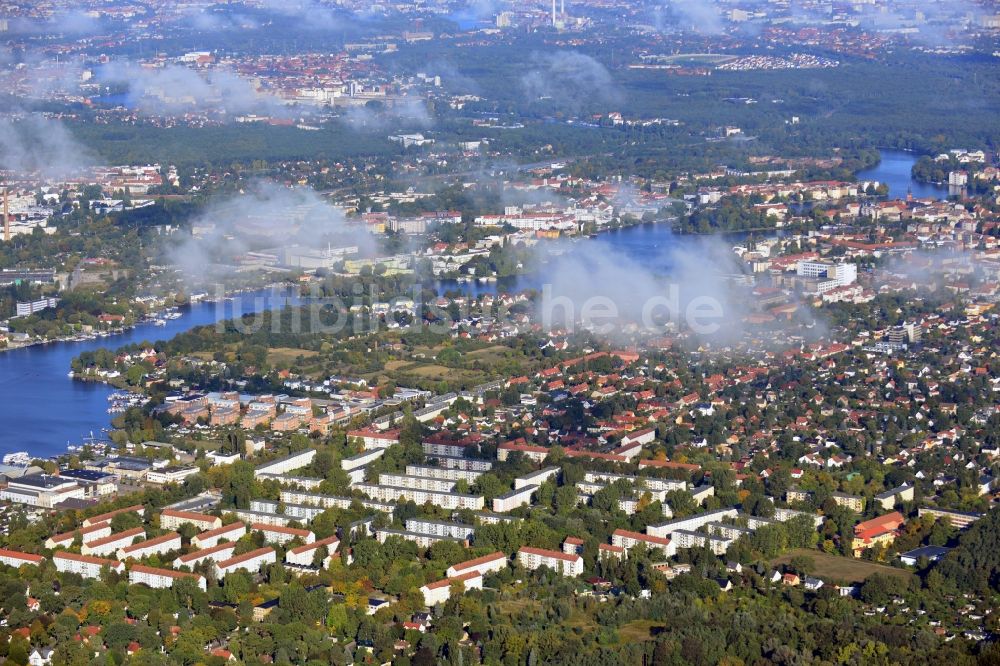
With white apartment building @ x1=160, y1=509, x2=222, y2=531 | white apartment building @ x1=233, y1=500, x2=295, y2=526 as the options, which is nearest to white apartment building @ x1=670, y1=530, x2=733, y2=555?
white apartment building @ x1=233, y1=500, x2=295, y2=526

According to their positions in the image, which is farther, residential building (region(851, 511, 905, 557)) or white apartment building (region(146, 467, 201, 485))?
white apartment building (region(146, 467, 201, 485))

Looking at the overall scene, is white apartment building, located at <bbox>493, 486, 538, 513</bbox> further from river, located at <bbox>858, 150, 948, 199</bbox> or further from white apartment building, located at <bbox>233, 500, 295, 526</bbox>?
river, located at <bbox>858, 150, 948, 199</bbox>

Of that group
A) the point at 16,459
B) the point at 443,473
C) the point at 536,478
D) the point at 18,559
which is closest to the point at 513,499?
the point at 536,478

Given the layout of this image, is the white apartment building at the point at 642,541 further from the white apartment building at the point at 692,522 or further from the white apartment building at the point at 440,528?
the white apartment building at the point at 440,528

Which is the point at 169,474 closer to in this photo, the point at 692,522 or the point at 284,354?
the point at 692,522

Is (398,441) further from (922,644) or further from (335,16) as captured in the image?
(335,16)

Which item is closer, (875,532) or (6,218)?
(875,532)

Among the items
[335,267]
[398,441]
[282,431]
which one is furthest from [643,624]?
[335,267]
